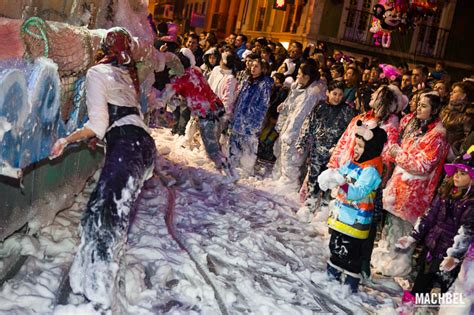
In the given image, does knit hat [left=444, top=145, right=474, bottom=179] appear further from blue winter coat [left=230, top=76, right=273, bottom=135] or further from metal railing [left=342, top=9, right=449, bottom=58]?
metal railing [left=342, top=9, right=449, bottom=58]

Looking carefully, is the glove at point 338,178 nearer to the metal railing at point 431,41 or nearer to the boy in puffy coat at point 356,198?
the boy in puffy coat at point 356,198

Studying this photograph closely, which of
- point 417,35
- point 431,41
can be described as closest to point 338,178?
point 417,35

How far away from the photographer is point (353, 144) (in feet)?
17.5

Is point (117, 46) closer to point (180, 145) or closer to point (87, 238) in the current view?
point (87, 238)

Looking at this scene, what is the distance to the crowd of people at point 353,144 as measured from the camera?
4316 millimetres

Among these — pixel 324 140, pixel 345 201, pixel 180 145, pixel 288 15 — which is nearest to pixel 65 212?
pixel 345 201

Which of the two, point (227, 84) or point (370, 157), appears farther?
point (227, 84)

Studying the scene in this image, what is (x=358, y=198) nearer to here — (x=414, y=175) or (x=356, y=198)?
(x=356, y=198)

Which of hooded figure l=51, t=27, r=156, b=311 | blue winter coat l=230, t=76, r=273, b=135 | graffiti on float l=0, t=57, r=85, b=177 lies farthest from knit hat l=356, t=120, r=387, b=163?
blue winter coat l=230, t=76, r=273, b=135

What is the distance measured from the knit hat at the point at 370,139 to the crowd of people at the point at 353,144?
0.01 m

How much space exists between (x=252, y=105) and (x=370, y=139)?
385cm

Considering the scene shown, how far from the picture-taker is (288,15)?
25.6m

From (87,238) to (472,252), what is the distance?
2886 mm

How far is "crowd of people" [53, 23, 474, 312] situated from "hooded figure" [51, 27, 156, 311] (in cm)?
2
